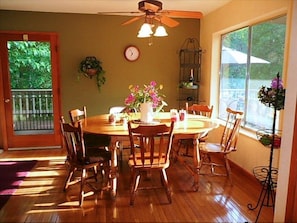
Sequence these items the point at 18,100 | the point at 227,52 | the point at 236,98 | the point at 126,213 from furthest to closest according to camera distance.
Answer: the point at 18,100
the point at 227,52
the point at 236,98
the point at 126,213

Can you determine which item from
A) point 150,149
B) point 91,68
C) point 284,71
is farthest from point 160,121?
point 91,68

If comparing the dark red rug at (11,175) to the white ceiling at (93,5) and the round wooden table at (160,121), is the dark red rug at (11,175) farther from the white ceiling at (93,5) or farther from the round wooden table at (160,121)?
the white ceiling at (93,5)

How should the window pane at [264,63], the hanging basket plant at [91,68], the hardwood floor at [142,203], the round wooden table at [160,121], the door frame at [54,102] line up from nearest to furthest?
the hardwood floor at [142,203] < the round wooden table at [160,121] < the window pane at [264,63] < the door frame at [54,102] < the hanging basket plant at [91,68]

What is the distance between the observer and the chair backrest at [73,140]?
2.65 meters

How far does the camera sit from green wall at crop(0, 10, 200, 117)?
186 inches

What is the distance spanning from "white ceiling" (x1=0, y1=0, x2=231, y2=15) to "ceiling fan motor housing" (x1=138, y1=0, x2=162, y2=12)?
3.98ft

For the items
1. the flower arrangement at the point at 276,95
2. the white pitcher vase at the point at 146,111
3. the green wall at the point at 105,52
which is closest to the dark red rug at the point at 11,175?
the green wall at the point at 105,52

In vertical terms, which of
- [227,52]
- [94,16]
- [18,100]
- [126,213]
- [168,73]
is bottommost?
[126,213]

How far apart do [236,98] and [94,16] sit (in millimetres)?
2853

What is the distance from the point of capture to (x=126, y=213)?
2.62 meters

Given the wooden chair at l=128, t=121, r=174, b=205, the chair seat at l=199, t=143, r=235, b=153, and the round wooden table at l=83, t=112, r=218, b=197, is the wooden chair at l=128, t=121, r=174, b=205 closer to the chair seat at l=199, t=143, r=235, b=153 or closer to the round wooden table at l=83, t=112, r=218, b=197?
the round wooden table at l=83, t=112, r=218, b=197

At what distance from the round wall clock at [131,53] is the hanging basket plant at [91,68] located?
536 millimetres

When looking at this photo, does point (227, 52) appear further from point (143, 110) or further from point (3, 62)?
point (3, 62)

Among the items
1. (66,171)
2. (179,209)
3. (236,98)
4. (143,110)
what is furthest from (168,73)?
(179,209)
